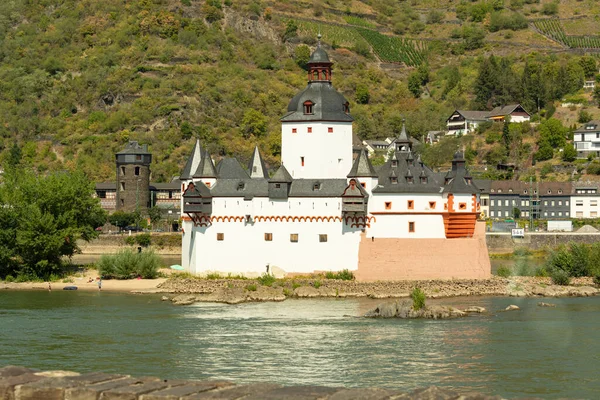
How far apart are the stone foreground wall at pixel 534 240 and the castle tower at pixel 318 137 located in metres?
37.0

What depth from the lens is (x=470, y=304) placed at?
63125 millimetres

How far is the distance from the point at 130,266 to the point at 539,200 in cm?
6346

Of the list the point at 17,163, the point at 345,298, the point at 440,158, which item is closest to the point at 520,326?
the point at 345,298

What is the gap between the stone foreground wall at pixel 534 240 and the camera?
10638 cm

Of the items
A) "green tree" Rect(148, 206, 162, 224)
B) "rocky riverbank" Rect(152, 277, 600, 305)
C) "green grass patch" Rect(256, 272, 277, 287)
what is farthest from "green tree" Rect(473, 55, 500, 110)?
"green grass patch" Rect(256, 272, 277, 287)

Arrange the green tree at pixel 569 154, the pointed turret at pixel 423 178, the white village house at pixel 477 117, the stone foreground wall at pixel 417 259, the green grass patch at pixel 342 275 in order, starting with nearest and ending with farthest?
the green grass patch at pixel 342 275 < the stone foreground wall at pixel 417 259 < the pointed turret at pixel 423 178 < the green tree at pixel 569 154 < the white village house at pixel 477 117

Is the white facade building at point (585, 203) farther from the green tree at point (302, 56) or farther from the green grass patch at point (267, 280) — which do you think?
the green grass patch at point (267, 280)

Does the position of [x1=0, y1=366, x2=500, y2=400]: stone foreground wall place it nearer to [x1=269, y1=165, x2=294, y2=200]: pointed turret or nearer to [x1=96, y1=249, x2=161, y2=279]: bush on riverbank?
[x1=269, y1=165, x2=294, y2=200]: pointed turret

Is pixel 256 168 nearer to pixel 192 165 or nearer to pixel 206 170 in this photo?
pixel 192 165

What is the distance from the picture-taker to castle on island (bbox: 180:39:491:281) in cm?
7044

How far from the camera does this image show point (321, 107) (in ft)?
239

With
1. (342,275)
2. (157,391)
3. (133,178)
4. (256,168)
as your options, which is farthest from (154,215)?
(157,391)

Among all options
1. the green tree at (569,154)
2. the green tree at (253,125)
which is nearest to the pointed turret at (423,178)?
the green tree at (569,154)

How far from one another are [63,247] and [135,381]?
4953cm
